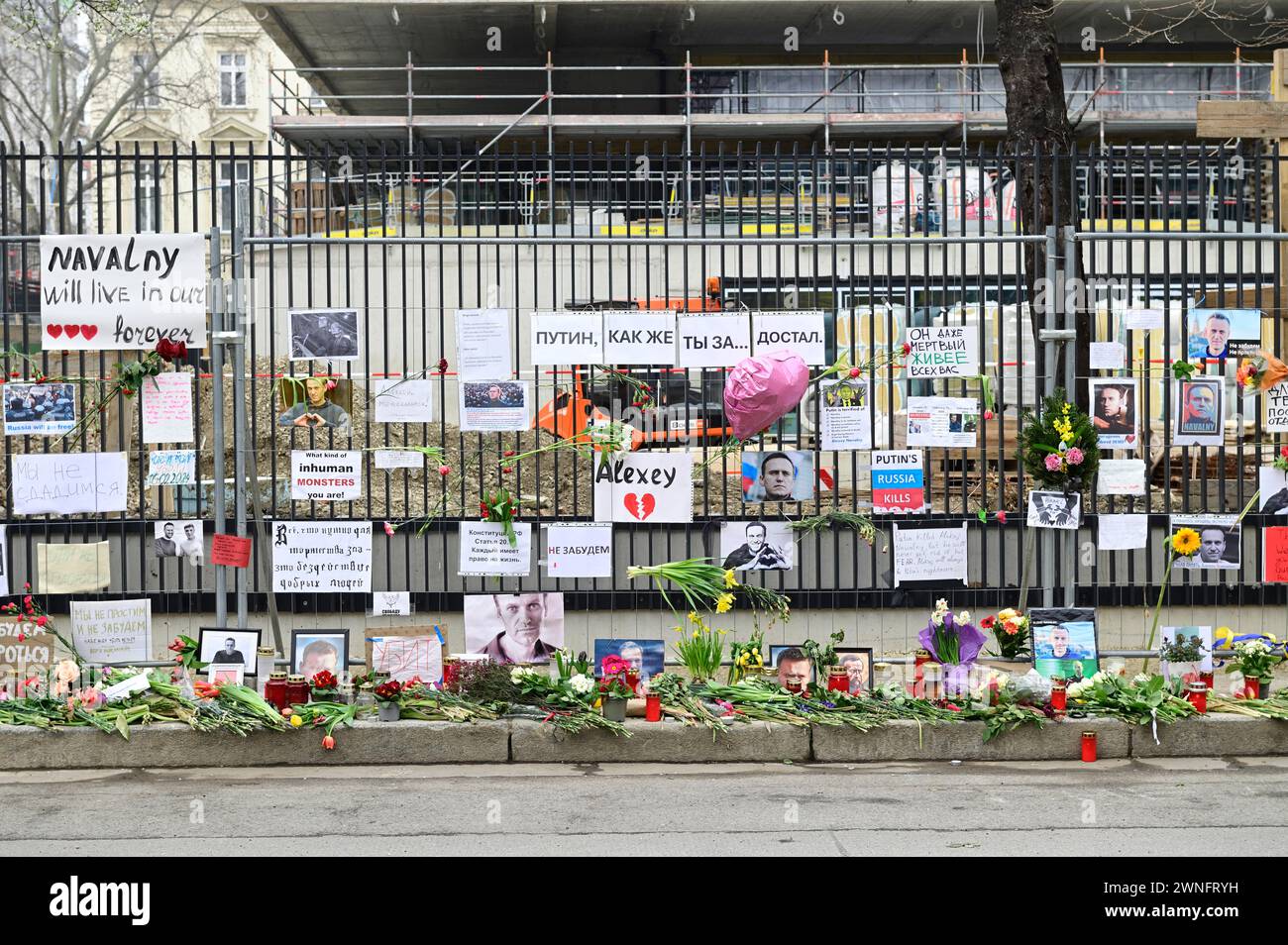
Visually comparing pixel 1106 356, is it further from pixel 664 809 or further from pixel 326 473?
pixel 326 473

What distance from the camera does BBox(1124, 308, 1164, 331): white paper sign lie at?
9.25 metres

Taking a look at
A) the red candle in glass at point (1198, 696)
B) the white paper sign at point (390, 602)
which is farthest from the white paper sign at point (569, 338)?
the red candle in glass at point (1198, 696)

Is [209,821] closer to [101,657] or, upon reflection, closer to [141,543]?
[101,657]

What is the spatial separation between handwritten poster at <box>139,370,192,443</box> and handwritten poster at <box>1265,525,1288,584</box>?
675 cm

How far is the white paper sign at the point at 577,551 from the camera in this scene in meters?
8.95

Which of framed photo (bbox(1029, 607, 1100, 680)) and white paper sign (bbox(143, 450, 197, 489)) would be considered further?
white paper sign (bbox(143, 450, 197, 489))

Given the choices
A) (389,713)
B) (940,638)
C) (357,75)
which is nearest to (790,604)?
(940,638)

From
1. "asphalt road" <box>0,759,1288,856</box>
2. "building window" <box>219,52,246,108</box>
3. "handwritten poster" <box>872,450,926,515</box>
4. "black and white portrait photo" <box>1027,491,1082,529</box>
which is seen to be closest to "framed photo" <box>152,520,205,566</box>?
"asphalt road" <box>0,759,1288,856</box>

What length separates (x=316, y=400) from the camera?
905 centimetres

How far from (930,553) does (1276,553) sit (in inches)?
86.5

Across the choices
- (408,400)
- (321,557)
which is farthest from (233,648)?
(408,400)

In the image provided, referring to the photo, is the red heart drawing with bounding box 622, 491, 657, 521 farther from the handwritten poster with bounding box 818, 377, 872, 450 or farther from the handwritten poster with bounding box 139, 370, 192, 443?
the handwritten poster with bounding box 139, 370, 192, 443

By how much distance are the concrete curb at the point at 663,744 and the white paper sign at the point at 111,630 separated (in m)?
2.47

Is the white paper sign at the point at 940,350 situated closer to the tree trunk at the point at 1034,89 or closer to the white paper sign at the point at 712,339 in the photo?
the white paper sign at the point at 712,339
